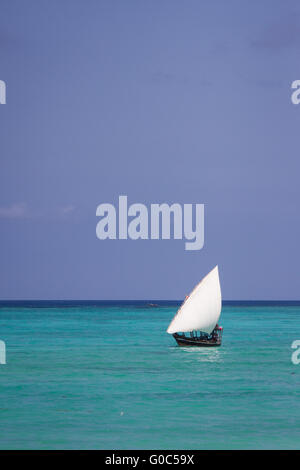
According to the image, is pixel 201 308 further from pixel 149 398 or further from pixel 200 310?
pixel 149 398

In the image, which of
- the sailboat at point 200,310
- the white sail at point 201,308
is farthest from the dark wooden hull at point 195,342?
the white sail at point 201,308

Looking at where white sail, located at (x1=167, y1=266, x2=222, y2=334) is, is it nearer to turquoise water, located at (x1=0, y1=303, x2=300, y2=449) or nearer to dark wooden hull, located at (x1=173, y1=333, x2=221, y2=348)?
dark wooden hull, located at (x1=173, y1=333, x2=221, y2=348)

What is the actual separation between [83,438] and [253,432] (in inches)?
196

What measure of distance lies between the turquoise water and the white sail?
1.63 metres

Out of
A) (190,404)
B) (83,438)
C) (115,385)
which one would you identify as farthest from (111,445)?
(115,385)

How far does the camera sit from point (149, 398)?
2872 cm

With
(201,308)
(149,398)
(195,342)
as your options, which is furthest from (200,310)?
(149,398)

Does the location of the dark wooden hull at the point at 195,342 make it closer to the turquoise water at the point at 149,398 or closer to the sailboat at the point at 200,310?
the sailboat at the point at 200,310

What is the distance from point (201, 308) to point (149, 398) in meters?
18.5

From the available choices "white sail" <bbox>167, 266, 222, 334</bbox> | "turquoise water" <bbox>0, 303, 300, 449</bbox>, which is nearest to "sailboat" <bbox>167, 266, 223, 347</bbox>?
"white sail" <bbox>167, 266, 222, 334</bbox>

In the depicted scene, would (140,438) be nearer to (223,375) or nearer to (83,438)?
(83,438)

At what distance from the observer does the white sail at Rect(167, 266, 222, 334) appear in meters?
46.7

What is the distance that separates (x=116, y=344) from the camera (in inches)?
2106

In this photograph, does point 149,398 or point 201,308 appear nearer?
point 149,398
